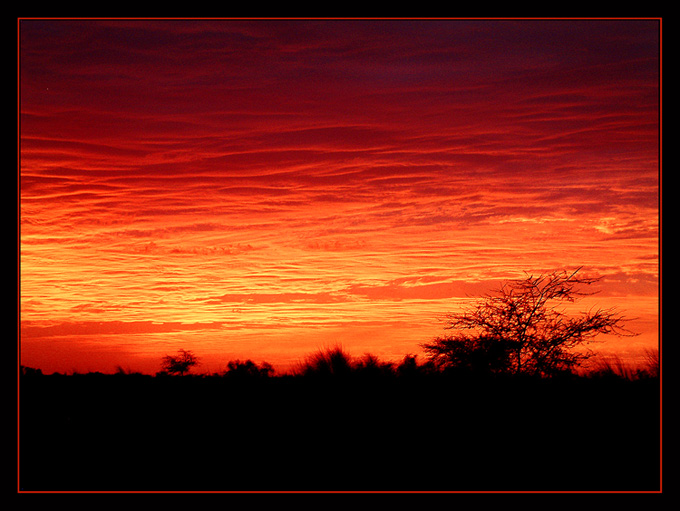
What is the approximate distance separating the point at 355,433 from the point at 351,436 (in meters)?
0.10

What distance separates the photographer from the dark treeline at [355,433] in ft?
23.6

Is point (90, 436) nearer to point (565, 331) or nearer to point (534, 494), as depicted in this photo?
point (534, 494)

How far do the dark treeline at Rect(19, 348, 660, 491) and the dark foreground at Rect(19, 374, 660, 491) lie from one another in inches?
0.8

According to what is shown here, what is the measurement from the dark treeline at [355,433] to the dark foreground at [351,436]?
2 centimetres

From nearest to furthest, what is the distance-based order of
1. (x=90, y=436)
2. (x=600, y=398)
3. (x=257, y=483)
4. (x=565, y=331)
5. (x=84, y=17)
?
1. (x=84, y=17)
2. (x=257, y=483)
3. (x=90, y=436)
4. (x=600, y=398)
5. (x=565, y=331)

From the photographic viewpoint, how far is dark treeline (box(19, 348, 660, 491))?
7195 mm

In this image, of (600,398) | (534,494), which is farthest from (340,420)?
(600,398)

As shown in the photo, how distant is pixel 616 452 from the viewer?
7762 millimetres

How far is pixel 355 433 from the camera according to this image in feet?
26.7

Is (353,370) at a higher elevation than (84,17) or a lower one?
lower

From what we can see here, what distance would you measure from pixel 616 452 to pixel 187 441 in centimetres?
493

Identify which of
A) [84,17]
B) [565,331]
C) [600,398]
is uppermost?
[84,17]

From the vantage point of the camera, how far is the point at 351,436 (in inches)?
317

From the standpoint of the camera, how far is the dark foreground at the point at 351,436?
7.18 m
